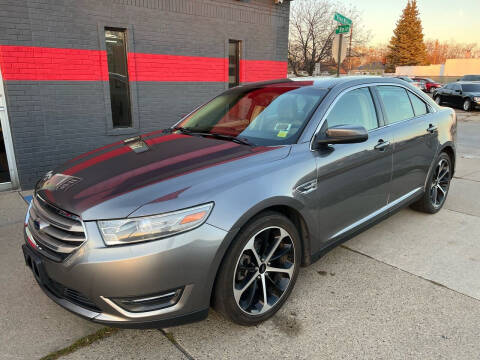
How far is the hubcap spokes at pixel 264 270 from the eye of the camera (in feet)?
8.12

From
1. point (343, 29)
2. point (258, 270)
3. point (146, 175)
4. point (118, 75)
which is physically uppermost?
point (343, 29)

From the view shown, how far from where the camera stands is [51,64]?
593 centimetres

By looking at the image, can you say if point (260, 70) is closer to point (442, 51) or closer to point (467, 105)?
point (467, 105)

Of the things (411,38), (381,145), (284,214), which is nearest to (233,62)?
(381,145)

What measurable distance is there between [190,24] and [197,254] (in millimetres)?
6473

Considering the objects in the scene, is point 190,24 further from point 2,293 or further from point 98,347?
point 98,347

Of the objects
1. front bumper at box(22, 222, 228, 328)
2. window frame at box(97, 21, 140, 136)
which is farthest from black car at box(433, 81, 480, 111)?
front bumper at box(22, 222, 228, 328)

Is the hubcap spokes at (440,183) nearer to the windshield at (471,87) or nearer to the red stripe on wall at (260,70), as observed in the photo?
the red stripe on wall at (260,70)

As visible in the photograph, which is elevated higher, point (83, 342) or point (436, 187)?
point (436, 187)

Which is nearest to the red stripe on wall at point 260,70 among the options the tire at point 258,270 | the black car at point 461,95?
the tire at point 258,270

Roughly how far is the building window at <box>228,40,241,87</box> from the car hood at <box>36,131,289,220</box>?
5992 millimetres

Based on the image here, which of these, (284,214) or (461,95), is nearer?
(284,214)

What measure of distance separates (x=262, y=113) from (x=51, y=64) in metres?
4.28

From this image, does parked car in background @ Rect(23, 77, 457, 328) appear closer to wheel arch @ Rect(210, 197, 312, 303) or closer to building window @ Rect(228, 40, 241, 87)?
wheel arch @ Rect(210, 197, 312, 303)
